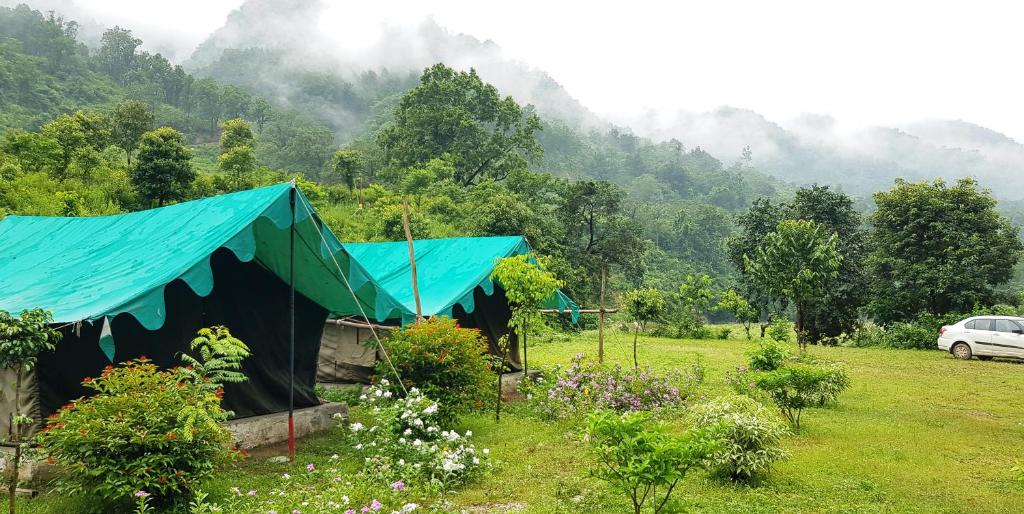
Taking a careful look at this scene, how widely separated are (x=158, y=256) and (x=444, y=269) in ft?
20.6

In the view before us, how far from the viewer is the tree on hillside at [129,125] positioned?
32344mm

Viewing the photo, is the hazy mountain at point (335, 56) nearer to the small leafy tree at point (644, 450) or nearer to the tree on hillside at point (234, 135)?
the tree on hillside at point (234, 135)

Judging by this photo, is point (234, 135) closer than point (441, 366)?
No

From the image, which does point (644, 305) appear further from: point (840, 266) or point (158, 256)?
point (840, 266)

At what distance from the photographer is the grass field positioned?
5.90 meters

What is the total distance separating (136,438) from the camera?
15.7ft

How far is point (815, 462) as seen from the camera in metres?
7.37

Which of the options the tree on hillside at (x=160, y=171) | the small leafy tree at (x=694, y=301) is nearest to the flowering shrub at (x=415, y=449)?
the tree on hillside at (x=160, y=171)

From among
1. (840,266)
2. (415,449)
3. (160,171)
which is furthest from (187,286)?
(840,266)

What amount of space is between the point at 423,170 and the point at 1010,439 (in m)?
32.3

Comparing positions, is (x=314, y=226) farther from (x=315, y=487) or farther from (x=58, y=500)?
(x=58, y=500)

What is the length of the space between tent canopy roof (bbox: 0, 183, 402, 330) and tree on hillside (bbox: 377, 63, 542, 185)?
32924mm

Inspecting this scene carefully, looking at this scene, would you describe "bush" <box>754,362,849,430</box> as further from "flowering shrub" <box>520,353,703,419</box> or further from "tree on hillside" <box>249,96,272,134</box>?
"tree on hillside" <box>249,96,272,134</box>

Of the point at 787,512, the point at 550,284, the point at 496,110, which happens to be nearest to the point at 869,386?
the point at 550,284
